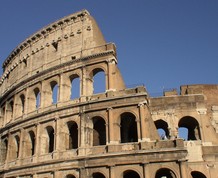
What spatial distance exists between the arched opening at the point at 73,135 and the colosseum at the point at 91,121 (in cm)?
7

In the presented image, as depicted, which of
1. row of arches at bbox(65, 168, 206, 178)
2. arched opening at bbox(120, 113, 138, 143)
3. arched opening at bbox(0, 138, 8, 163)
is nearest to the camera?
row of arches at bbox(65, 168, 206, 178)

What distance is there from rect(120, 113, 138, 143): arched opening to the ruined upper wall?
5338 mm

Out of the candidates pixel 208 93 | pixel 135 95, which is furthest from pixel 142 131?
pixel 208 93

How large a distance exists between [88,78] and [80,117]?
9.94 ft

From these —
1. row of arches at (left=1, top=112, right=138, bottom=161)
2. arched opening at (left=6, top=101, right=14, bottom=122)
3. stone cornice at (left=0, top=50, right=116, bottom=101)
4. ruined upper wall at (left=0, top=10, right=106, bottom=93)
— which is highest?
ruined upper wall at (left=0, top=10, right=106, bottom=93)

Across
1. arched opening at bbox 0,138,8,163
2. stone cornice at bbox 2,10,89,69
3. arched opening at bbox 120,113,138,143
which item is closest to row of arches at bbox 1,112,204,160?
arched opening at bbox 120,113,138,143

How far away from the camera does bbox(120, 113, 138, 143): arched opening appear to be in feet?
66.6

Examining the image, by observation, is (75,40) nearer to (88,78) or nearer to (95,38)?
(95,38)

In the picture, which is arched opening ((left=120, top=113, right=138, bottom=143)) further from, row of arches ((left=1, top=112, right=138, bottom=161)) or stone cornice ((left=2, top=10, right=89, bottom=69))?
stone cornice ((left=2, top=10, right=89, bottom=69))

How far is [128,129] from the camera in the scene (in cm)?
2098

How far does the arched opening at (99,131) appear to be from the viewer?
20047 millimetres

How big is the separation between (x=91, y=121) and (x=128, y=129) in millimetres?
2918

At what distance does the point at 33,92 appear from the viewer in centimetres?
2438

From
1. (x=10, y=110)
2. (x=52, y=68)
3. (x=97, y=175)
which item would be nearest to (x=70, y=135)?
(x=97, y=175)
